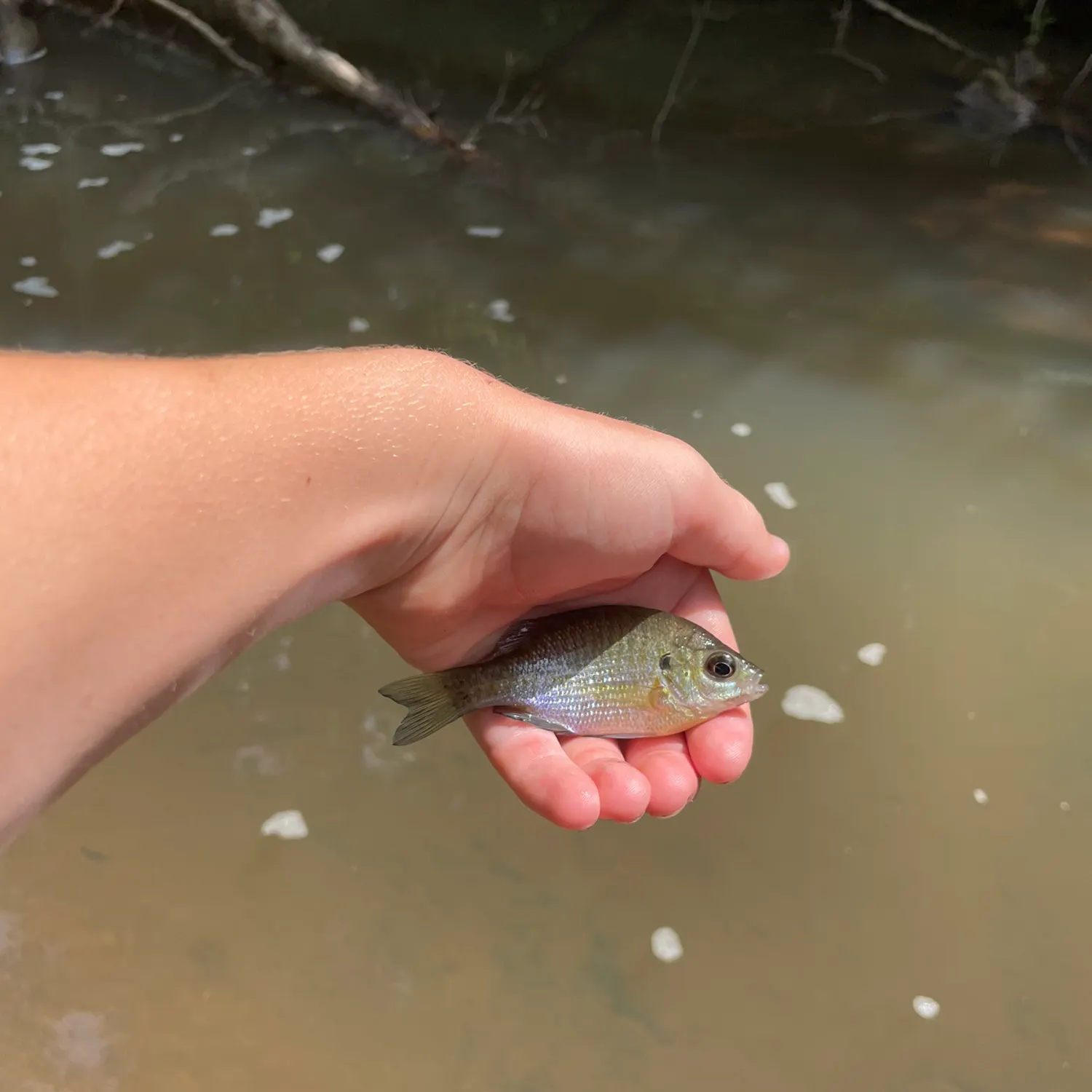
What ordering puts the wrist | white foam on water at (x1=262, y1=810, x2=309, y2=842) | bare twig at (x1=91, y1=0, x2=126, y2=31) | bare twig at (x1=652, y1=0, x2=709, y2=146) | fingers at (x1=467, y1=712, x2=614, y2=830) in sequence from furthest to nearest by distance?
bare twig at (x1=91, y1=0, x2=126, y2=31), bare twig at (x1=652, y1=0, x2=709, y2=146), white foam on water at (x1=262, y1=810, x2=309, y2=842), fingers at (x1=467, y1=712, x2=614, y2=830), the wrist

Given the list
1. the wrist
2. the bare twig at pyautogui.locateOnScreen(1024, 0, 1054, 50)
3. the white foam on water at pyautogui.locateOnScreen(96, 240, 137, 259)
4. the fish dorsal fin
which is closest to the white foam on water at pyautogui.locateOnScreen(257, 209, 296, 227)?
the white foam on water at pyautogui.locateOnScreen(96, 240, 137, 259)

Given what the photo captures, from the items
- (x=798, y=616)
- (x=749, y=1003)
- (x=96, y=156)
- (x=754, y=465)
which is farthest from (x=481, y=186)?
(x=749, y=1003)

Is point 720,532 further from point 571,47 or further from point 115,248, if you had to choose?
point 571,47

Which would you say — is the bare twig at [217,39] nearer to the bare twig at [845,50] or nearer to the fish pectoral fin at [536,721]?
the bare twig at [845,50]

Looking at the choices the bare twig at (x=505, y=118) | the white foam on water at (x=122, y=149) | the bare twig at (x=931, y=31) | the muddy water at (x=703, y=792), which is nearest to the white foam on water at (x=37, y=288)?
the muddy water at (x=703, y=792)

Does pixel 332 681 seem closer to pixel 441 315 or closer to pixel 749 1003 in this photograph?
pixel 749 1003

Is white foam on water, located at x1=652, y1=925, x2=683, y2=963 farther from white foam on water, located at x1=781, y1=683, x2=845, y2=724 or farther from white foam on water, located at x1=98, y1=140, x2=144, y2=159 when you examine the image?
white foam on water, located at x1=98, y1=140, x2=144, y2=159
